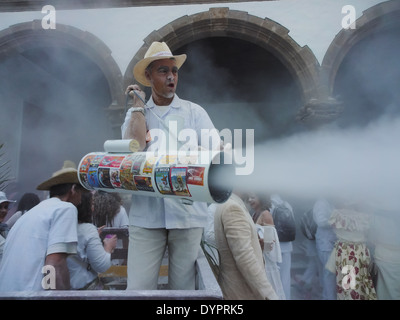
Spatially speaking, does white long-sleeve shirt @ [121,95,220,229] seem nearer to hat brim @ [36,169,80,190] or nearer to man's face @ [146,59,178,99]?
man's face @ [146,59,178,99]

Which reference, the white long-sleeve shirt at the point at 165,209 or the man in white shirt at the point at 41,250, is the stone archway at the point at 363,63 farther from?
the man in white shirt at the point at 41,250

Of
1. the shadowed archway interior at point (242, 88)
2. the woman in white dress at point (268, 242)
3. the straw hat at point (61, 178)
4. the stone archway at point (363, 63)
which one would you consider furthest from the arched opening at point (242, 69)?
the straw hat at point (61, 178)

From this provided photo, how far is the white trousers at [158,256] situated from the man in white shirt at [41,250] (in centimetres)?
38

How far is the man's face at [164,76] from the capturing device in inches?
67.3

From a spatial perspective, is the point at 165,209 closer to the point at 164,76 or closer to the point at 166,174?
the point at 166,174

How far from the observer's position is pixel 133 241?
1.65 m

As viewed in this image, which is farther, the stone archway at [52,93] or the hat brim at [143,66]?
the stone archway at [52,93]

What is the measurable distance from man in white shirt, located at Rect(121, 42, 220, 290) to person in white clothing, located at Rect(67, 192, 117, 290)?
1.95ft

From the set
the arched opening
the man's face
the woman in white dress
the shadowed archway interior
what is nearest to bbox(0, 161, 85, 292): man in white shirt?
the man's face

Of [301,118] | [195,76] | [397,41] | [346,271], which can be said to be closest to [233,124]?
[195,76]

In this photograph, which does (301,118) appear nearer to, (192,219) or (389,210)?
(389,210)

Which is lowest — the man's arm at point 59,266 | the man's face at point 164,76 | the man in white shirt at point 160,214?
the man's arm at point 59,266
